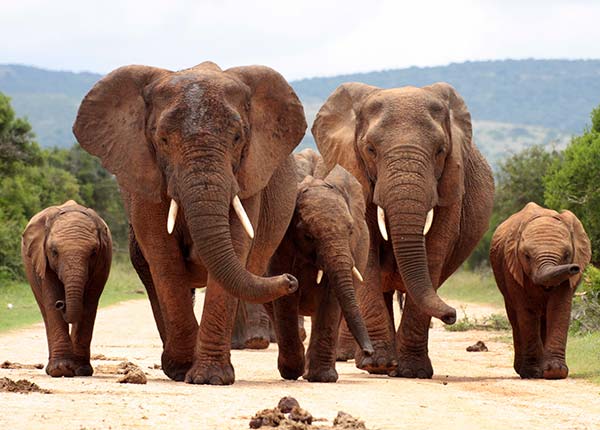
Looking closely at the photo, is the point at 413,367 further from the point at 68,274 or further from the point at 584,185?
the point at 584,185

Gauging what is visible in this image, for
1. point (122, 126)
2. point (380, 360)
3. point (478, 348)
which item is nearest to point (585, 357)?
point (380, 360)

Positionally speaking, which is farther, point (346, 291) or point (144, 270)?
point (144, 270)

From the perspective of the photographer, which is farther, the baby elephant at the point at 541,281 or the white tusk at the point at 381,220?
the baby elephant at the point at 541,281

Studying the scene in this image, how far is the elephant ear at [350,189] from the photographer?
38.9 feet

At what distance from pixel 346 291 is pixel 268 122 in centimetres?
147

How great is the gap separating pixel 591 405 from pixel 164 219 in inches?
135

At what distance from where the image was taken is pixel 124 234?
1823 inches

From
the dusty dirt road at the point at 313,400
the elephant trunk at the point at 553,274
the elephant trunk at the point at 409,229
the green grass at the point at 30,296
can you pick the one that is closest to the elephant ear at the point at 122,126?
the dusty dirt road at the point at 313,400

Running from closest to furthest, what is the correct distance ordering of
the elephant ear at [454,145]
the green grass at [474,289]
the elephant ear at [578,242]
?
the elephant ear at [454,145]
the elephant ear at [578,242]
the green grass at [474,289]

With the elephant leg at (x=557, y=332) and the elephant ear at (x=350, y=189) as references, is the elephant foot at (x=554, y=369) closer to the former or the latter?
the elephant leg at (x=557, y=332)

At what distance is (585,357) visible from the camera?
14.1m

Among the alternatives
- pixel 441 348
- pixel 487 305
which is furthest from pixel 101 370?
pixel 487 305

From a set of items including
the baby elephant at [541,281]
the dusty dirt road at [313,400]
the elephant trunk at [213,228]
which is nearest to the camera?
the dusty dirt road at [313,400]

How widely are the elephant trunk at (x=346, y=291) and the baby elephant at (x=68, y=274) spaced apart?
2.10 metres
